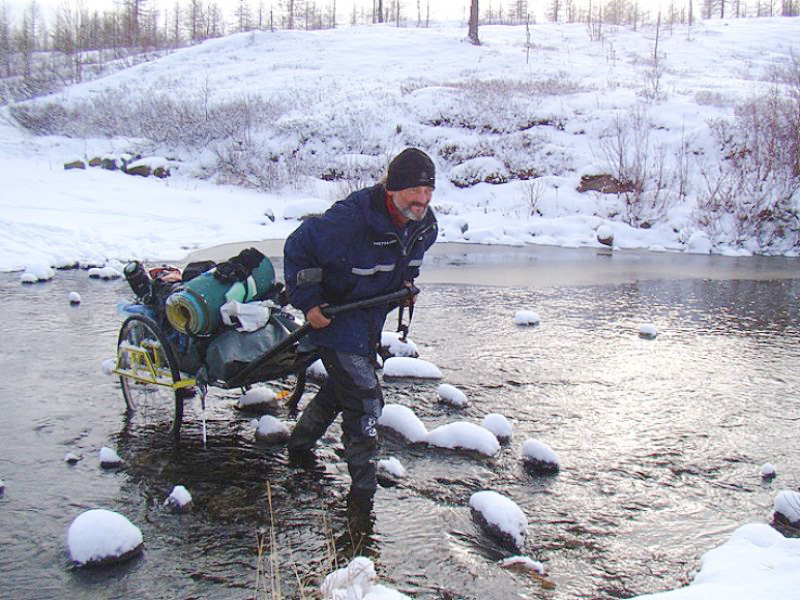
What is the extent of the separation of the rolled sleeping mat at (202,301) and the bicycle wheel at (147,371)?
10.5 inches

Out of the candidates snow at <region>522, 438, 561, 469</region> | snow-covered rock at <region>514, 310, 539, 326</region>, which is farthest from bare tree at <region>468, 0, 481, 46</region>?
snow at <region>522, 438, 561, 469</region>

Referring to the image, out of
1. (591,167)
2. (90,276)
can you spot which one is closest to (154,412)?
(90,276)

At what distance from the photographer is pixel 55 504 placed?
3988mm

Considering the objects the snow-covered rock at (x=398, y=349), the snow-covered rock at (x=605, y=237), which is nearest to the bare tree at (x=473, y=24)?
the snow-covered rock at (x=605, y=237)

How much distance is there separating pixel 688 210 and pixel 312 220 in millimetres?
16737

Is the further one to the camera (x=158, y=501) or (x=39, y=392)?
(x=39, y=392)

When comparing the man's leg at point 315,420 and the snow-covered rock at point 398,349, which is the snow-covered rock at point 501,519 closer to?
the man's leg at point 315,420

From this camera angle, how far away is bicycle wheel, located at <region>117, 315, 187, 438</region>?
15.7 feet

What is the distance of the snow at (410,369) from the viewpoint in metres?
6.36

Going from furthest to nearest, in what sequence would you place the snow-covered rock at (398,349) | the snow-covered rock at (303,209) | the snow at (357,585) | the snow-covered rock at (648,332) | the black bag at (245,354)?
1. the snow-covered rock at (303,209)
2. the snow-covered rock at (648,332)
3. the snow-covered rock at (398,349)
4. the black bag at (245,354)
5. the snow at (357,585)

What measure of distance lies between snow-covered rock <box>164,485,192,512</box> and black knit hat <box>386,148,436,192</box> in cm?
207

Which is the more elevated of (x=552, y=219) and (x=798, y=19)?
(x=798, y=19)

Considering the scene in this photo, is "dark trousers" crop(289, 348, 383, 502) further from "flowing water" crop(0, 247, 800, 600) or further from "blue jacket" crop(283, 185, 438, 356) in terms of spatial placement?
"flowing water" crop(0, 247, 800, 600)

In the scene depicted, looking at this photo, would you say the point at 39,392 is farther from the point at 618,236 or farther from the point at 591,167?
the point at 591,167
